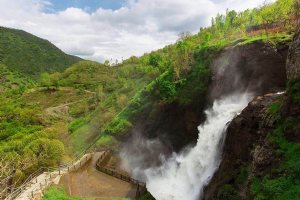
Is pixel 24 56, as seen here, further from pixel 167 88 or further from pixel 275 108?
pixel 275 108

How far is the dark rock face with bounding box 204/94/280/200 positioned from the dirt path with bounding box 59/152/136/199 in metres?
11.8

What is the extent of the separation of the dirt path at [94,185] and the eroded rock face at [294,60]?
20052 millimetres

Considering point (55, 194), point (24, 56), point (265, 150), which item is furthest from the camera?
point (24, 56)

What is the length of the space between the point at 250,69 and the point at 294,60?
12901 mm

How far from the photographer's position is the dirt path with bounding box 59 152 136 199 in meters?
34.6

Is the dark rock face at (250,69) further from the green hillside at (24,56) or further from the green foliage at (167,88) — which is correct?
the green hillside at (24,56)

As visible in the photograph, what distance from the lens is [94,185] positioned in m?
36.7

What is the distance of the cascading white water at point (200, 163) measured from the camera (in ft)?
94.9

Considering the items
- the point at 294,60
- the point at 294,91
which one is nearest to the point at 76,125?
the point at 294,60

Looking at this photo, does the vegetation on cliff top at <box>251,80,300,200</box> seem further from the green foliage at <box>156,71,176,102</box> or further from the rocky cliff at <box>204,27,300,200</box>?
the green foliage at <box>156,71,176,102</box>

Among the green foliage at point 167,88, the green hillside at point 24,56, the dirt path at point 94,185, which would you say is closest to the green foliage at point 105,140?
the dirt path at point 94,185

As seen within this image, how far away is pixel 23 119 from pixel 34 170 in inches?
1885

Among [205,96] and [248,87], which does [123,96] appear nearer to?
[205,96]

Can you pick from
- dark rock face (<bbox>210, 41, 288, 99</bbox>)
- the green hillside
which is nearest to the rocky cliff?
dark rock face (<bbox>210, 41, 288, 99</bbox>)
